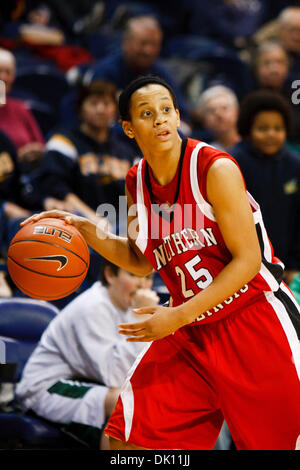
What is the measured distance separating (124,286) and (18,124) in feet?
8.07

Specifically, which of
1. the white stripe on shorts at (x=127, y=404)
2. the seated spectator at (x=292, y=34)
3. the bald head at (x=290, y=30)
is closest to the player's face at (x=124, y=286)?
the white stripe on shorts at (x=127, y=404)

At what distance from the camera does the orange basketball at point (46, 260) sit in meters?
2.36

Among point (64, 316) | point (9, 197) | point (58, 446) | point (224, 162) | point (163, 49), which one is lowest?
point (58, 446)

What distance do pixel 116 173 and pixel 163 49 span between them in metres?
4.13

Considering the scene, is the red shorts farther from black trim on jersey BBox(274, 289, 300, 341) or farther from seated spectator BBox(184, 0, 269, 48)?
seated spectator BBox(184, 0, 269, 48)

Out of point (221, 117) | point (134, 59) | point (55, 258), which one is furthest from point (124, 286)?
point (134, 59)

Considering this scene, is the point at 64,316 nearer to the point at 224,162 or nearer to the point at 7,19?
the point at 224,162

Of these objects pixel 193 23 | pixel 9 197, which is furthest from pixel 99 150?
pixel 193 23

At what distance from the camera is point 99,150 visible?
4621 millimetres

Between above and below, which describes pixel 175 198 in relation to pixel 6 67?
below

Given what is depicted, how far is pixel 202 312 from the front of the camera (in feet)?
6.97

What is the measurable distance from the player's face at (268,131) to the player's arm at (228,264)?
192cm

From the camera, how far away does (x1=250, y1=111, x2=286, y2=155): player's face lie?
3.99 m

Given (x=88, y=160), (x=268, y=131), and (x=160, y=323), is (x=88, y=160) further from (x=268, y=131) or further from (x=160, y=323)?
(x=160, y=323)
